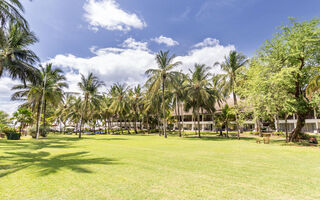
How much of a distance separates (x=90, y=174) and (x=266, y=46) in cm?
2328

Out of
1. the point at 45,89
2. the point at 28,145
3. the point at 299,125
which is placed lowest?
the point at 28,145

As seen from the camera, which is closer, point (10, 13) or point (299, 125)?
point (10, 13)

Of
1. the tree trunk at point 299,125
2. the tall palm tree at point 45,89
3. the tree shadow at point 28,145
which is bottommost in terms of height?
the tree shadow at point 28,145

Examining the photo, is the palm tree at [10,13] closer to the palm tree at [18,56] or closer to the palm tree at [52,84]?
the palm tree at [18,56]

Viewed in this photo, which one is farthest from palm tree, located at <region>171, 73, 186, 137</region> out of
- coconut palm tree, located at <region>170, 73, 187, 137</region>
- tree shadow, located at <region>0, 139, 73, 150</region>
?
tree shadow, located at <region>0, 139, 73, 150</region>

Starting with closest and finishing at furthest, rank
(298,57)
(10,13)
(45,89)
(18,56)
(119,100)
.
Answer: (10,13), (18,56), (298,57), (45,89), (119,100)

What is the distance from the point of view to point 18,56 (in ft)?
50.4

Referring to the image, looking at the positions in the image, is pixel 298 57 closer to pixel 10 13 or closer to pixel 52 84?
pixel 10 13

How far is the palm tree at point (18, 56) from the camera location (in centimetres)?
1445

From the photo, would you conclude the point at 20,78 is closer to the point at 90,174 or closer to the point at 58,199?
the point at 90,174

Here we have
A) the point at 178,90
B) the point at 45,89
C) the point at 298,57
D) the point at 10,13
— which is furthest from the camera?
the point at 178,90

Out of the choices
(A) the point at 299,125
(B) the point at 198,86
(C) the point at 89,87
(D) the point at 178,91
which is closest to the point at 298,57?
(A) the point at 299,125

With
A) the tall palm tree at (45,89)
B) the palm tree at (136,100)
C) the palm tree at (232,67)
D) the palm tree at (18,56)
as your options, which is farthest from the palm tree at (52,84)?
the palm tree at (232,67)

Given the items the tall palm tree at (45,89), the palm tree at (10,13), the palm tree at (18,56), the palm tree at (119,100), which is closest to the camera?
the palm tree at (10,13)
